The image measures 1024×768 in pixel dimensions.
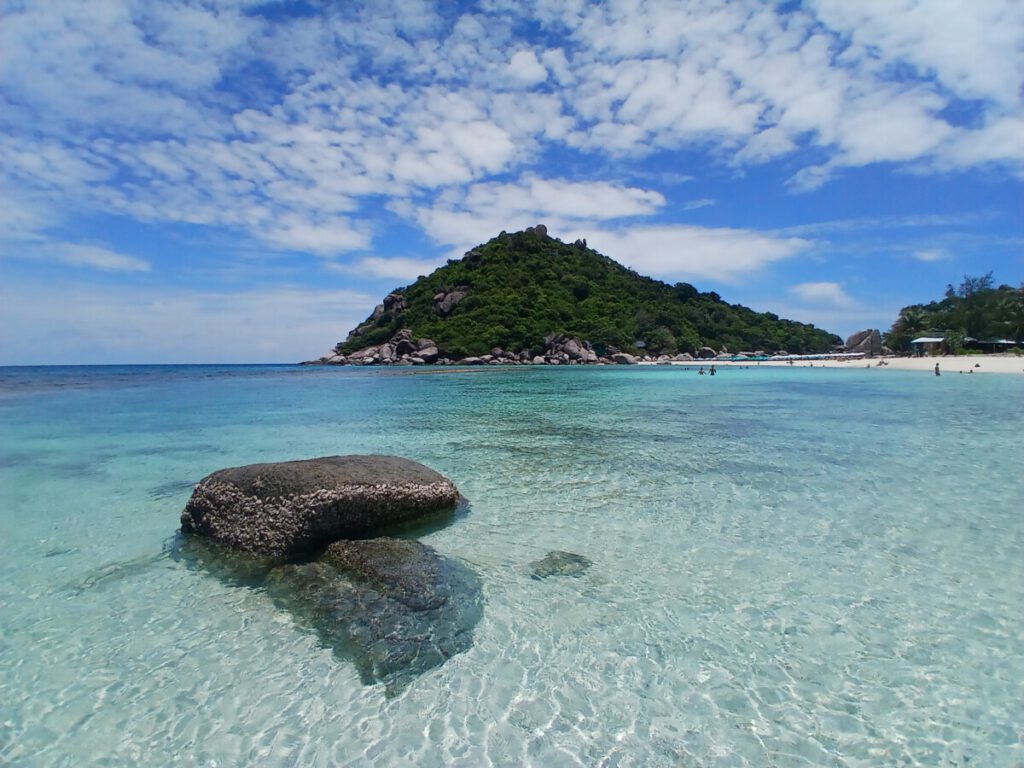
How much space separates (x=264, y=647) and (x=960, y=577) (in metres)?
6.21

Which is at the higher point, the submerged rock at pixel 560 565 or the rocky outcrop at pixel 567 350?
the rocky outcrop at pixel 567 350

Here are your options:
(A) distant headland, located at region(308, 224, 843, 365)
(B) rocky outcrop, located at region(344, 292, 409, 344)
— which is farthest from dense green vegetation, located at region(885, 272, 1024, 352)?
(B) rocky outcrop, located at region(344, 292, 409, 344)

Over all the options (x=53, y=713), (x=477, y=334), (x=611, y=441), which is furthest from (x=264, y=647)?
(x=477, y=334)

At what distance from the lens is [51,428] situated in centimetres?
1725

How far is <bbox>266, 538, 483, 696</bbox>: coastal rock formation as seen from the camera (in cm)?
396

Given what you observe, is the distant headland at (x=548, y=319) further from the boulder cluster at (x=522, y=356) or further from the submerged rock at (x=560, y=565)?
the submerged rock at (x=560, y=565)

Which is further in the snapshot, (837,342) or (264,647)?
(837,342)

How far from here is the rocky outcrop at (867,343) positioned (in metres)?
86.9

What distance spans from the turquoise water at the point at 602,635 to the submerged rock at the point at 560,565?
14 cm

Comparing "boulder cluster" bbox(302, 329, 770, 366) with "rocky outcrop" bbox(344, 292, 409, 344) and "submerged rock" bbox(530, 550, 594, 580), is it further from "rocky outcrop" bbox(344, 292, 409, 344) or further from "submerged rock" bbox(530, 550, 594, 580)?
"submerged rock" bbox(530, 550, 594, 580)

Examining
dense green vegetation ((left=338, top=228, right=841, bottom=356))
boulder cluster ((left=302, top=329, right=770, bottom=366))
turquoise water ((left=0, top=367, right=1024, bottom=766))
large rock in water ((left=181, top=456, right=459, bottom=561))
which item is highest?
dense green vegetation ((left=338, top=228, right=841, bottom=356))

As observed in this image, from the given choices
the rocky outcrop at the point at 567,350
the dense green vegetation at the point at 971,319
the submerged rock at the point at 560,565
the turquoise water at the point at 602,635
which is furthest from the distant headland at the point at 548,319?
the submerged rock at the point at 560,565

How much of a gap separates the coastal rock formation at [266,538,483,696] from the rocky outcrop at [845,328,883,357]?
96528 mm

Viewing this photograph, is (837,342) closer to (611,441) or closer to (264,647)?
(611,441)
